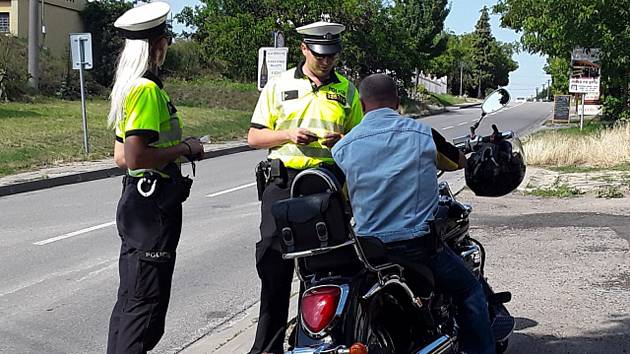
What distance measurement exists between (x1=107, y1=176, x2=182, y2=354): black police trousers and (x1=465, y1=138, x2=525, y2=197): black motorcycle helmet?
167 cm

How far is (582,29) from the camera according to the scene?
21.4m

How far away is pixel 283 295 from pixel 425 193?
124cm

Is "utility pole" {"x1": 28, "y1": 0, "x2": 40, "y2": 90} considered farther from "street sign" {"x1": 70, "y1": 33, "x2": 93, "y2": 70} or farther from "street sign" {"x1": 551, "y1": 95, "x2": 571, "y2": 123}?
"street sign" {"x1": 551, "y1": 95, "x2": 571, "y2": 123}

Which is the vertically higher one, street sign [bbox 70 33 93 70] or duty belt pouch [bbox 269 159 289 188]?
street sign [bbox 70 33 93 70]

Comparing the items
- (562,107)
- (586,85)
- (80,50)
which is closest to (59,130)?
(80,50)

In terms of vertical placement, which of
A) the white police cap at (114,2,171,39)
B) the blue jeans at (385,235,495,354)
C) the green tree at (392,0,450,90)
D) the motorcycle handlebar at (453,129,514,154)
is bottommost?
the blue jeans at (385,235,495,354)

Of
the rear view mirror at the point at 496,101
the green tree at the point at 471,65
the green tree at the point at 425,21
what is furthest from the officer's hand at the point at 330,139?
the green tree at the point at 471,65

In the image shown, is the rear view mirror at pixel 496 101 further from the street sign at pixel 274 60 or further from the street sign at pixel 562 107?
the street sign at pixel 562 107

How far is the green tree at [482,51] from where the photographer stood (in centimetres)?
9894

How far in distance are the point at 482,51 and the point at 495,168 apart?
98.4m

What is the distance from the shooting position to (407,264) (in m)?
3.88

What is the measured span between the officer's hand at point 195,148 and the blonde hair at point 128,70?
0.35 meters

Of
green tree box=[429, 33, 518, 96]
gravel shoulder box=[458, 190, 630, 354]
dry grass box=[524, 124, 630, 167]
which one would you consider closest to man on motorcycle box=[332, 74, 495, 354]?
gravel shoulder box=[458, 190, 630, 354]

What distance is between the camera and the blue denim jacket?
3.86m
